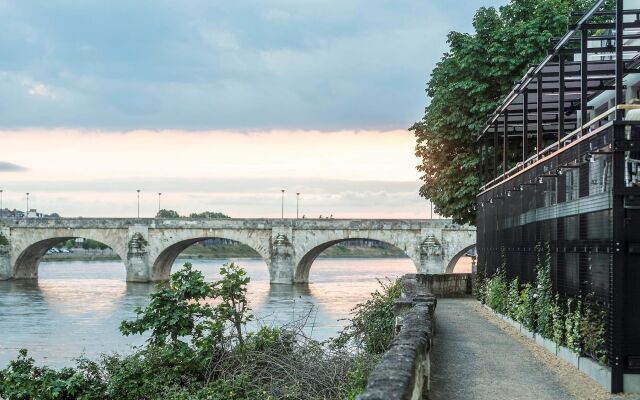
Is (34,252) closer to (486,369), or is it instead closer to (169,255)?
(169,255)

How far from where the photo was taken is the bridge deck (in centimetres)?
988

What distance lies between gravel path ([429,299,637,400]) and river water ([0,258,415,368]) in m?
2.98

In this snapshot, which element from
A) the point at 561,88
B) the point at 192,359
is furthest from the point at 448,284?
the point at 561,88

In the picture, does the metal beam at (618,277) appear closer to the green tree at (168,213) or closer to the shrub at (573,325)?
the shrub at (573,325)

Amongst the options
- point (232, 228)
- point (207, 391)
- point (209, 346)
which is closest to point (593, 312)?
point (207, 391)

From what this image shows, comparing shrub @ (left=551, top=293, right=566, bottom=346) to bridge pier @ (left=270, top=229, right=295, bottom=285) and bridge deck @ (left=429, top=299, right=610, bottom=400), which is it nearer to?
bridge deck @ (left=429, top=299, right=610, bottom=400)

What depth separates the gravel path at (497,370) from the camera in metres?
9.89

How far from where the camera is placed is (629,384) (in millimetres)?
9789

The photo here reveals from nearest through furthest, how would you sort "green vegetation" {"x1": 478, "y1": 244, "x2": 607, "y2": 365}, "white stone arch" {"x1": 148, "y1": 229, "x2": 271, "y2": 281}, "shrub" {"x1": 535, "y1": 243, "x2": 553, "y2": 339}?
"green vegetation" {"x1": 478, "y1": 244, "x2": 607, "y2": 365}
"shrub" {"x1": 535, "y1": 243, "x2": 553, "y2": 339}
"white stone arch" {"x1": 148, "y1": 229, "x2": 271, "y2": 281}

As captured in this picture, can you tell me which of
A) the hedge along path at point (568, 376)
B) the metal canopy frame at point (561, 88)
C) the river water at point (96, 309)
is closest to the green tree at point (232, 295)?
the river water at point (96, 309)

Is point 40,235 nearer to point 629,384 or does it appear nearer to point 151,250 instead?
point 151,250

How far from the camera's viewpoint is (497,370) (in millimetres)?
11570

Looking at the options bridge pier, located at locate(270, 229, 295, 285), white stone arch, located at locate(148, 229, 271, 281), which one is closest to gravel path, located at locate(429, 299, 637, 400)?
bridge pier, located at locate(270, 229, 295, 285)

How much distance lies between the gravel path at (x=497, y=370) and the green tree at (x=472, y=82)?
1193 centimetres
